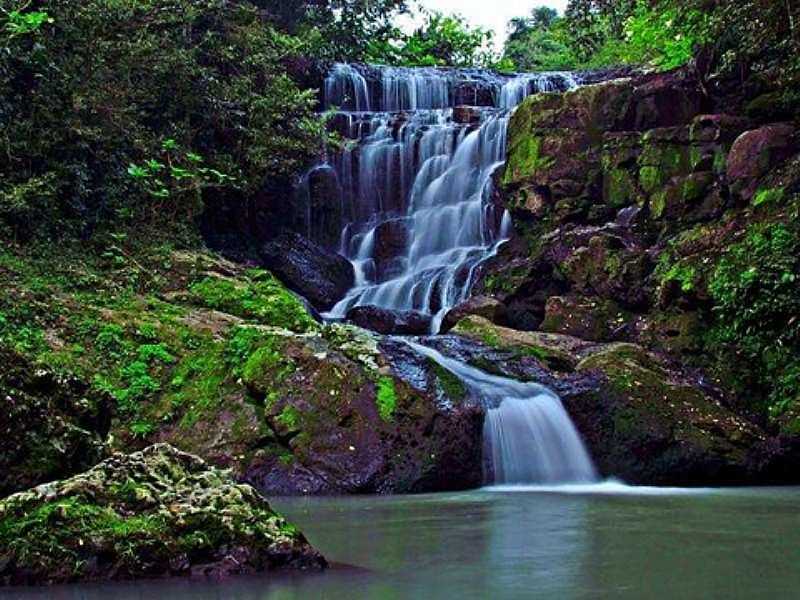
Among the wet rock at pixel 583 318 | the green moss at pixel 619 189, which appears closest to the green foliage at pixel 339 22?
the green moss at pixel 619 189

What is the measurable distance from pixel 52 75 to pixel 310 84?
945 cm

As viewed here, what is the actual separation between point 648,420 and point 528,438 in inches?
55.4

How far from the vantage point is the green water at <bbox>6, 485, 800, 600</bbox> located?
12.9 feet

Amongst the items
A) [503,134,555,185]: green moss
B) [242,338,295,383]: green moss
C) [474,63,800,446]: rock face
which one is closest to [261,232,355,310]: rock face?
[474,63,800,446]: rock face

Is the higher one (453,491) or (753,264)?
(753,264)

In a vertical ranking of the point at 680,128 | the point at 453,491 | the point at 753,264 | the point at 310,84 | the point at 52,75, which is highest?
the point at 310,84

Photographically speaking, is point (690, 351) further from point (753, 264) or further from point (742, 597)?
point (742, 597)

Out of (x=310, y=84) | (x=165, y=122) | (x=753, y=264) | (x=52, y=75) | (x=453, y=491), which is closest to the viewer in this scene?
(x=453, y=491)

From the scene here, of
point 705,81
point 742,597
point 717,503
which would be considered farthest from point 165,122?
point 742,597

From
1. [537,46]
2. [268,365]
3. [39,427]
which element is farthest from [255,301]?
[537,46]

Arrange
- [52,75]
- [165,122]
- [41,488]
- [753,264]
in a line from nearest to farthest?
[41,488] < [753,264] < [52,75] < [165,122]

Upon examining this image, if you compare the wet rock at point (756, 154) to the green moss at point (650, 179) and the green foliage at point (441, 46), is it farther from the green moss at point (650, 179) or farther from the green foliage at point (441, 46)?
the green foliage at point (441, 46)

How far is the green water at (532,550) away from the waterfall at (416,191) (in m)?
7.88

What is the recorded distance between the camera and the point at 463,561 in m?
4.73
